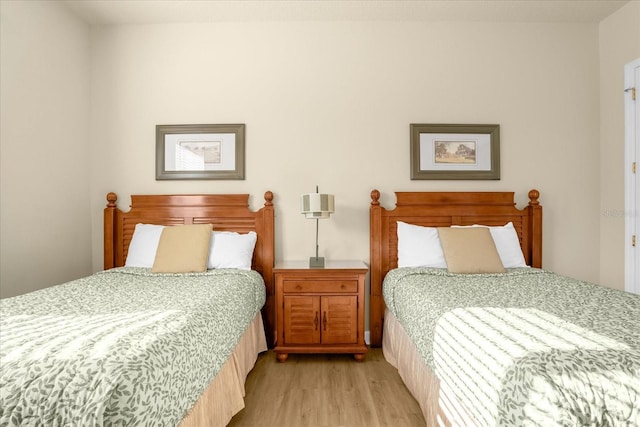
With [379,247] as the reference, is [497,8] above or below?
above

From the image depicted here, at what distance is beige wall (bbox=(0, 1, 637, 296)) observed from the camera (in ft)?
10.0

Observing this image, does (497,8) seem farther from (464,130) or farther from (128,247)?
(128,247)

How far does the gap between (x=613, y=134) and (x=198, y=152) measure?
359 centimetres

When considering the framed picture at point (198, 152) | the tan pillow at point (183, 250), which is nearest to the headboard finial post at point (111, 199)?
the framed picture at point (198, 152)

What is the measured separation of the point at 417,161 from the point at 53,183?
295 cm

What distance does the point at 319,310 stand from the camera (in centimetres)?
260

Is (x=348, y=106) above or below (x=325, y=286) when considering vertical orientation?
above

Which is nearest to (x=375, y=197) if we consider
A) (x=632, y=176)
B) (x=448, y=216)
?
(x=448, y=216)

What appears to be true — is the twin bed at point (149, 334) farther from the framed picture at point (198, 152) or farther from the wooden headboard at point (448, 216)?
the wooden headboard at point (448, 216)

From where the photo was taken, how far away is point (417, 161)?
305 cm

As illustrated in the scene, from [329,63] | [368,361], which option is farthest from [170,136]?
[368,361]

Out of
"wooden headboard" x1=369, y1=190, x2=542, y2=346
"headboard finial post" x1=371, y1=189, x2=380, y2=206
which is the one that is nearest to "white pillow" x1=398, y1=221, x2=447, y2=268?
"wooden headboard" x1=369, y1=190, x2=542, y2=346

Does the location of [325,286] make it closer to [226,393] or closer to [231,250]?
[231,250]

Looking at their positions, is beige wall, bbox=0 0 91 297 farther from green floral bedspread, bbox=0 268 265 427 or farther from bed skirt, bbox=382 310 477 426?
bed skirt, bbox=382 310 477 426
